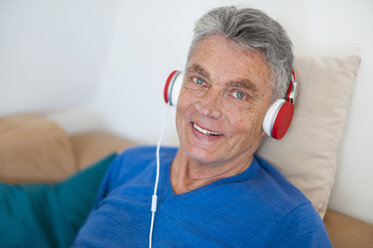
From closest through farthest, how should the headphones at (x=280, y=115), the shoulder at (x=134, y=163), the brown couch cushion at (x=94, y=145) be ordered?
the headphones at (x=280, y=115), the shoulder at (x=134, y=163), the brown couch cushion at (x=94, y=145)

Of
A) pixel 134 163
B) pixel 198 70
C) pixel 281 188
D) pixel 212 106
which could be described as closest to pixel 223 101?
pixel 212 106

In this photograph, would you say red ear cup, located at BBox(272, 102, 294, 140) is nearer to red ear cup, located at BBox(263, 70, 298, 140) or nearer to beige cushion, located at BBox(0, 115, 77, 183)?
red ear cup, located at BBox(263, 70, 298, 140)

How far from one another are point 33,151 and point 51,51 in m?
0.57

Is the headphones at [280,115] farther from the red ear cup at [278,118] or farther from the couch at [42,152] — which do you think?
the couch at [42,152]

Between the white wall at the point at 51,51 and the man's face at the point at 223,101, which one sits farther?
the white wall at the point at 51,51

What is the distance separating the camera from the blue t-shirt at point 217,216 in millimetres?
1046

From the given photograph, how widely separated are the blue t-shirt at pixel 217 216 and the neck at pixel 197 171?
38 millimetres

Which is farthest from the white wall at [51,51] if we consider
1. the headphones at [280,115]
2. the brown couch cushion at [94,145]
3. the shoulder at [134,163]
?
the headphones at [280,115]

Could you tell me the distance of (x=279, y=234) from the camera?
1.04m

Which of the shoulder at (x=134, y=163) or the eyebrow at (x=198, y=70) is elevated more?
the eyebrow at (x=198, y=70)

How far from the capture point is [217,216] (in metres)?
1.12

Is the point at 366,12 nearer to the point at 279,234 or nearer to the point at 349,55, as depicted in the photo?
the point at 349,55

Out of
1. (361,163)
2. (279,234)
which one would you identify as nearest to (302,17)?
(361,163)

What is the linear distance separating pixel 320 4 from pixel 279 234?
2.94 feet
